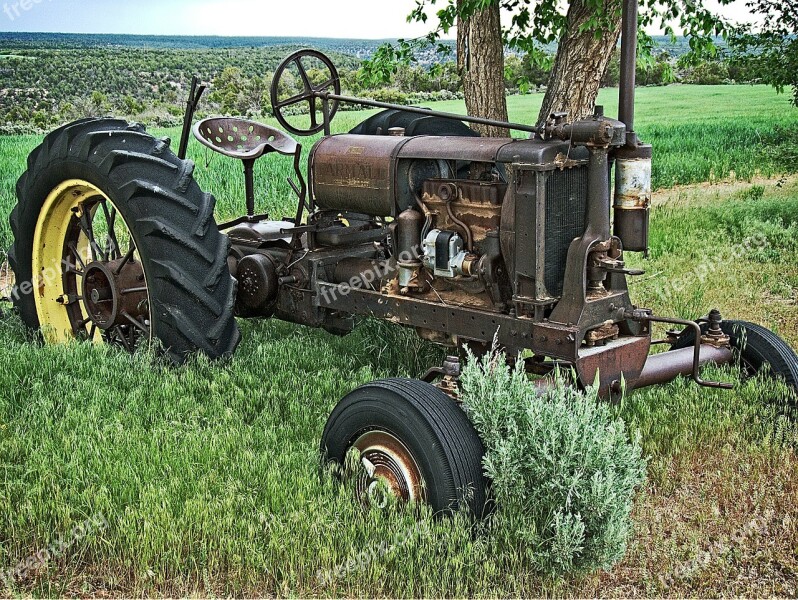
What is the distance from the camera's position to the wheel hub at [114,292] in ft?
17.0

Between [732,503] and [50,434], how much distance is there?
3034 mm

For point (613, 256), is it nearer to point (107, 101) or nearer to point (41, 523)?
point (41, 523)

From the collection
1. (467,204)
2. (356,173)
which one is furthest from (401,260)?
(356,173)

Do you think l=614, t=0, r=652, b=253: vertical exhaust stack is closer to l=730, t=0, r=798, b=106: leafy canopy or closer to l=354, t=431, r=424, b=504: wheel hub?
l=354, t=431, r=424, b=504: wheel hub

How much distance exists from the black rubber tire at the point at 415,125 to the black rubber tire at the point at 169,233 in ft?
4.48

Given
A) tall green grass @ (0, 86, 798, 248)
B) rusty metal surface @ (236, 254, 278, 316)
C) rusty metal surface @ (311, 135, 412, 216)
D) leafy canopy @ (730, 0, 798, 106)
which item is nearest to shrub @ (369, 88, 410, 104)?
tall green grass @ (0, 86, 798, 248)

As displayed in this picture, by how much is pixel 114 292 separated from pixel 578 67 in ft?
13.7

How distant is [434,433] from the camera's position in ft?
10.7

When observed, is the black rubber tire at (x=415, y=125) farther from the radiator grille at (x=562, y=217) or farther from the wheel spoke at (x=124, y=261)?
the wheel spoke at (x=124, y=261)

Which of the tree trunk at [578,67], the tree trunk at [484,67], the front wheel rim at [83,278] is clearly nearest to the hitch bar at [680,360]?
the front wheel rim at [83,278]

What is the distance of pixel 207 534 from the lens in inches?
127

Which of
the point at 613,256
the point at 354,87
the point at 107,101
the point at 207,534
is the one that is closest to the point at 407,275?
the point at 613,256

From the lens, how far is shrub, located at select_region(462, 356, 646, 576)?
3.11m

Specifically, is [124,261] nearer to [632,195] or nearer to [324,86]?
[324,86]
